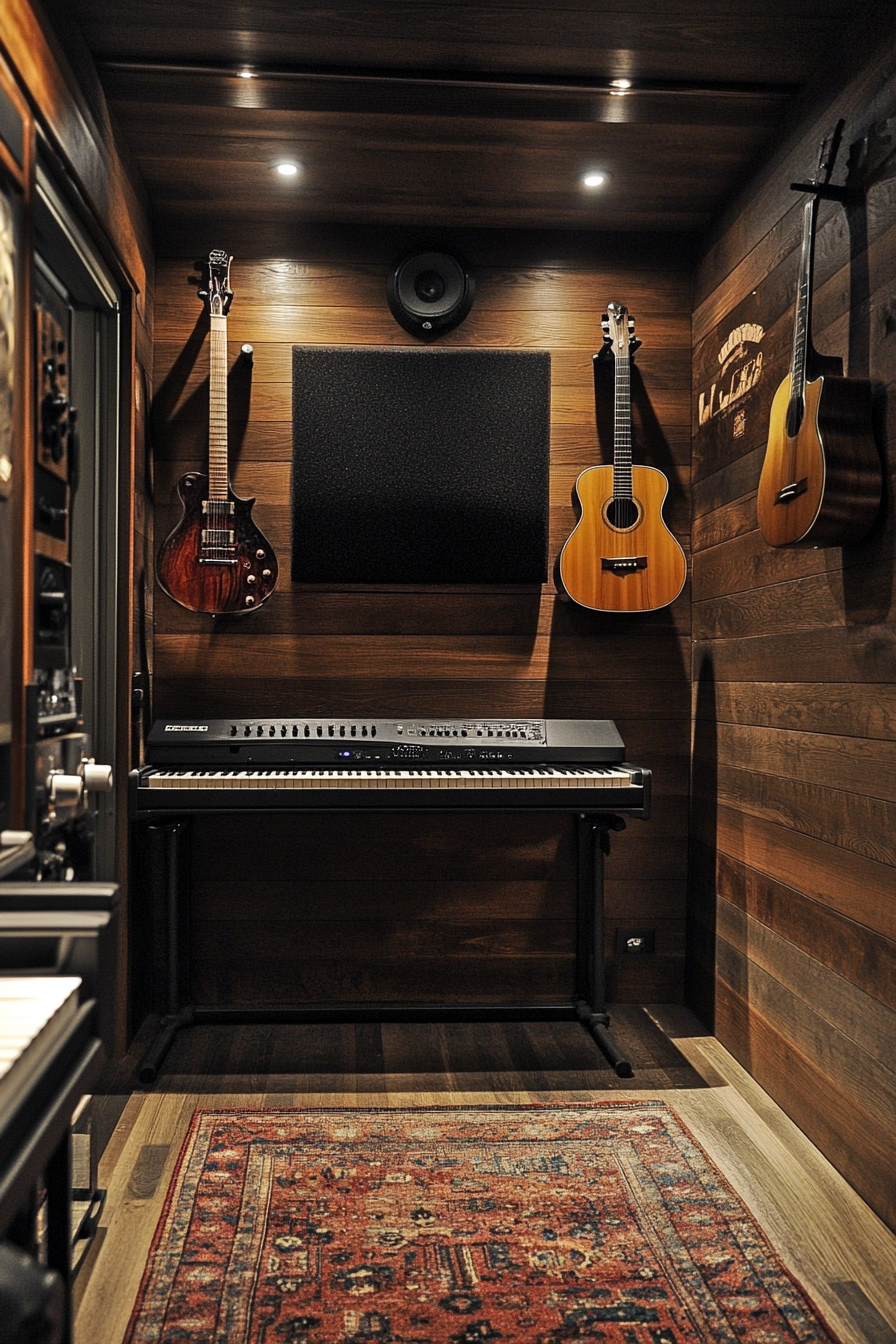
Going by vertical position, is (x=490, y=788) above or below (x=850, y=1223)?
above

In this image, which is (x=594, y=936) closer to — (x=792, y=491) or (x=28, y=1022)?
(x=792, y=491)

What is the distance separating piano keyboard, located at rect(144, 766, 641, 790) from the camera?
2729 millimetres

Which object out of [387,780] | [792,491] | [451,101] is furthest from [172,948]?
[451,101]

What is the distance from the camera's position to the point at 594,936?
9.80ft

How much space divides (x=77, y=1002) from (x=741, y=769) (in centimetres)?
217

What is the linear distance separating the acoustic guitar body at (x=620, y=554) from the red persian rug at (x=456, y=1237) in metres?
1.47

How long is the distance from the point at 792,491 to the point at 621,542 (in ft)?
2.96

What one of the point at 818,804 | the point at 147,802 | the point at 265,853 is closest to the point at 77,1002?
the point at 147,802

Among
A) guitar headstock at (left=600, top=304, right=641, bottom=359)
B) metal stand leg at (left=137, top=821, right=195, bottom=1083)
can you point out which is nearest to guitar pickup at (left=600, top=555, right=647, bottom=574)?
guitar headstock at (left=600, top=304, right=641, bottom=359)

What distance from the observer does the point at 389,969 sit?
10.8ft

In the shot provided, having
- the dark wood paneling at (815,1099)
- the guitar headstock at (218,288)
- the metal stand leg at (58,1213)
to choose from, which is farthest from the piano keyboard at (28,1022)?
the guitar headstock at (218,288)

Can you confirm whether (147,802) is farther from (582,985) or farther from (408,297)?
(408,297)

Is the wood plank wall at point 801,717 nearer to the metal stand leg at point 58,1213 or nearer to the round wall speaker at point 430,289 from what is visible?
the round wall speaker at point 430,289

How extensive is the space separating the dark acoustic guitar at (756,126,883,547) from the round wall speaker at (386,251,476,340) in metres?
1.16
